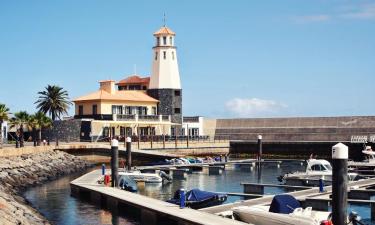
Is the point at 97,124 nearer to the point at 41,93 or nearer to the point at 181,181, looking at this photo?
the point at 41,93

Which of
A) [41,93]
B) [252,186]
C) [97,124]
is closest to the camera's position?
[252,186]

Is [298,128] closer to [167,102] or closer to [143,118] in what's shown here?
[167,102]

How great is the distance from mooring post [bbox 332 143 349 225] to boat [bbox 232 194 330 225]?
4.73ft

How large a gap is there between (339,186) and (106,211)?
16009mm

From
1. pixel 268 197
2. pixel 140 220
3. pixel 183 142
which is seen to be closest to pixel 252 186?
pixel 268 197

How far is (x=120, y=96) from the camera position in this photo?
87625 mm

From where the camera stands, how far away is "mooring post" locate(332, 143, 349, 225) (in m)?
22.5

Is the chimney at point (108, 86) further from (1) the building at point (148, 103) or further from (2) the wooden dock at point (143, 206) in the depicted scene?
(2) the wooden dock at point (143, 206)

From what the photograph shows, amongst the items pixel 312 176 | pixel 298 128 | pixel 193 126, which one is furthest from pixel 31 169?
pixel 298 128

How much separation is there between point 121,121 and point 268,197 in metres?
53.1

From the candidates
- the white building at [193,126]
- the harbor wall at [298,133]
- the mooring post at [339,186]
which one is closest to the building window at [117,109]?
the white building at [193,126]

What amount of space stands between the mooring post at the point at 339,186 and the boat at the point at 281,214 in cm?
144

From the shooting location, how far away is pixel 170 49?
91688mm

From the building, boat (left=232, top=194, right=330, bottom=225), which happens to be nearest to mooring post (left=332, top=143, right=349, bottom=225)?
boat (left=232, top=194, right=330, bottom=225)
